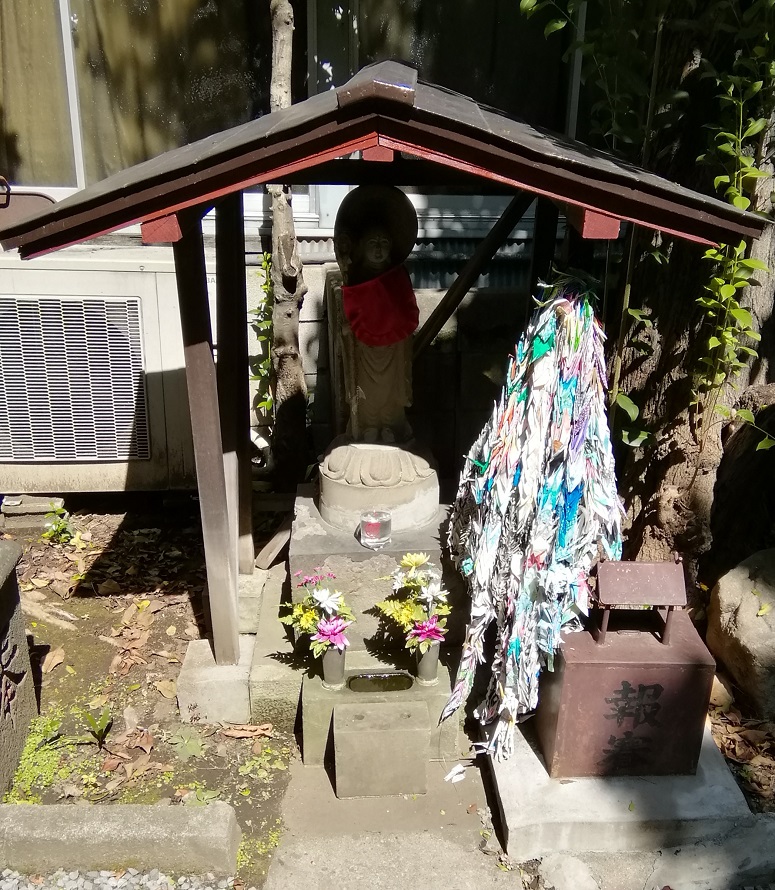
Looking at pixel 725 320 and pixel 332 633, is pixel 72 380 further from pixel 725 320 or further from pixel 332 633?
pixel 725 320

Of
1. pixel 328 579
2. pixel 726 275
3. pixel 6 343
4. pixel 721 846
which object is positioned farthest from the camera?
pixel 6 343

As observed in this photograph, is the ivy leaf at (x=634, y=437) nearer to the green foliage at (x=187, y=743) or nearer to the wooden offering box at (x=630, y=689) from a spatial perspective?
the wooden offering box at (x=630, y=689)

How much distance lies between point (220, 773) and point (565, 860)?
65.8 inches

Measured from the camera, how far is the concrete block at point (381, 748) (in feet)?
11.7

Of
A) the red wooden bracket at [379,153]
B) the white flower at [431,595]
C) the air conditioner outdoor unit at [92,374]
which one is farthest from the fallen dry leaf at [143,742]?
the red wooden bracket at [379,153]

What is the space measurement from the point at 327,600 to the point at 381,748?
2.38 feet

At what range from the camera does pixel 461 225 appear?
6.19 meters

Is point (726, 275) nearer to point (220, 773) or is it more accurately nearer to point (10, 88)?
point (220, 773)

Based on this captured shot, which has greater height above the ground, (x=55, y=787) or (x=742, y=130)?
(x=742, y=130)

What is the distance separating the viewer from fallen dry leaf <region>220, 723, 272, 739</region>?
4.02 meters

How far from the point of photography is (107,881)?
3.20 meters

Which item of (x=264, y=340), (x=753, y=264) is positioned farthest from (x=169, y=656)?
(x=753, y=264)

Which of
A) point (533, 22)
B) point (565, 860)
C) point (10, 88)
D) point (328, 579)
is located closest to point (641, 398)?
point (328, 579)

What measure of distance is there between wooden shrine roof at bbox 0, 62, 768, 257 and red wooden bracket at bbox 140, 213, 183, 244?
2 cm
